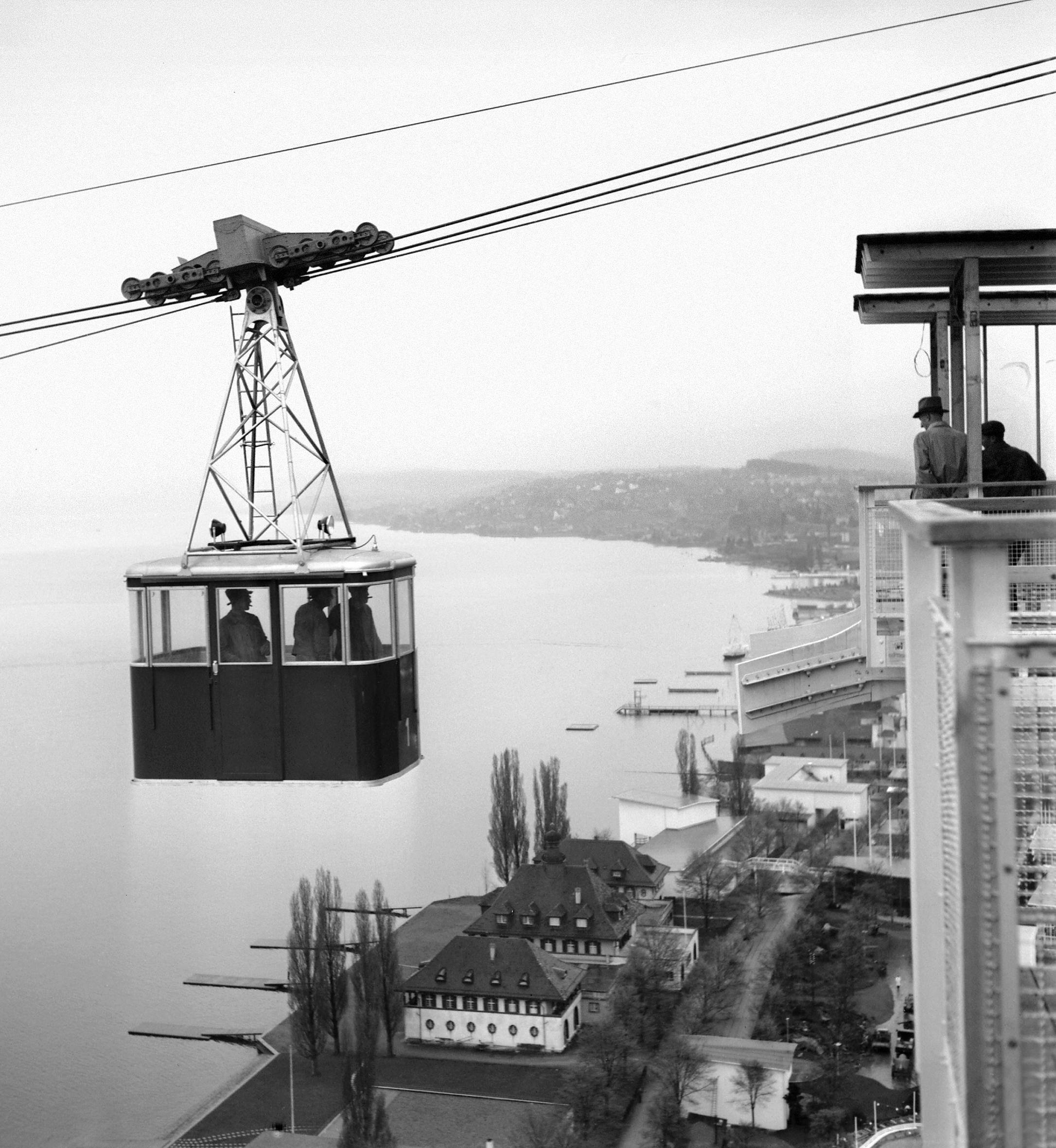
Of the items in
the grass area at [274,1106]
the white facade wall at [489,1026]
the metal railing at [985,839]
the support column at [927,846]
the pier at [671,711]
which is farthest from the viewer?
the pier at [671,711]

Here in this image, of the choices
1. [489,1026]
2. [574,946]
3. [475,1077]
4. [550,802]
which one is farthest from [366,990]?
[550,802]

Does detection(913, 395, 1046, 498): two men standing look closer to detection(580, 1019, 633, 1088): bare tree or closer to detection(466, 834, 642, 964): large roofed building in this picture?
detection(580, 1019, 633, 1088): bare tree

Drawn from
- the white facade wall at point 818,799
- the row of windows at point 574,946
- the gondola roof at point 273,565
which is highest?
the gondola roof at point 273,565

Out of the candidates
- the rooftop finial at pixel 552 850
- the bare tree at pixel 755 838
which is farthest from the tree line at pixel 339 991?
the bare tree at pixel 755 838

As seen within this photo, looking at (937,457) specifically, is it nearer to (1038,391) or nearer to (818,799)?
(1038,391)

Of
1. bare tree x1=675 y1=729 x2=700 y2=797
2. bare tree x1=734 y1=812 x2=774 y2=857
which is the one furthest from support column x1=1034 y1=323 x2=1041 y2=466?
bare tree x1=675 y1=729 x2=700 y2=797

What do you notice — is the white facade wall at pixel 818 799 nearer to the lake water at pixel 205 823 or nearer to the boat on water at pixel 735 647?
the lake water at pixel 205 823

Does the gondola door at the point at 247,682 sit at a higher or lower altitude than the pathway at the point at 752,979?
higher

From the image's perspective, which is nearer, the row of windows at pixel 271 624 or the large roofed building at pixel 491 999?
the row of windows at pixel 271 624
